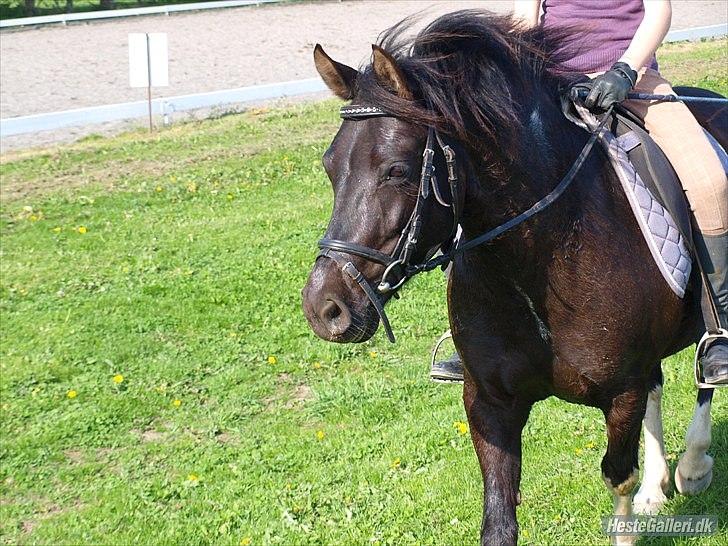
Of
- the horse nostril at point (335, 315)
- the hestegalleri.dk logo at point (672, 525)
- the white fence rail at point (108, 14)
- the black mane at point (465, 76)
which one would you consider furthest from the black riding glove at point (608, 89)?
the white fence rail at point (108, 14)

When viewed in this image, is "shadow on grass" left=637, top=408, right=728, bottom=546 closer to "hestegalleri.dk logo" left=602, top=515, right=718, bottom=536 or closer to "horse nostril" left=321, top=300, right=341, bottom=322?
"hestegalleri.dk logo" left=602, top=515, right=718, bottom=536

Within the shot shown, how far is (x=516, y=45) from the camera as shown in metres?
3.72

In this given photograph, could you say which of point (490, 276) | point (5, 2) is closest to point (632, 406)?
point (490, 276)

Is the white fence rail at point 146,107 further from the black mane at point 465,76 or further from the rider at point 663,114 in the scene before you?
the black mane at point 465,76

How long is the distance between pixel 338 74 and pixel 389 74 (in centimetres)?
28

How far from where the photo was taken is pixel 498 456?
430cm

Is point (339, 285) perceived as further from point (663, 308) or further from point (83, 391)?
point (83, 391)

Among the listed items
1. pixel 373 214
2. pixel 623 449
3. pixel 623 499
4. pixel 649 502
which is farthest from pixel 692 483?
pixel 373 214

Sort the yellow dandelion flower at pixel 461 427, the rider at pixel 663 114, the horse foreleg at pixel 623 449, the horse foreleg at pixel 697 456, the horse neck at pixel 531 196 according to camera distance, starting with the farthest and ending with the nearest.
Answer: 1. the yellow dandelion flower at pixel 461 427
2. the horse foreleg at pixel 697 456
3. the rider at pixel 663 114
4. the horse foreleg at pixel 623 449
5. the horse neck at pixel 531 196

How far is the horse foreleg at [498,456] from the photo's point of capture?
4.26 meters

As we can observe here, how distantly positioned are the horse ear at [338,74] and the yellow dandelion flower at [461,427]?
3356 millimetres

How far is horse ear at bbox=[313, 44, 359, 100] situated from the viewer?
3500mm

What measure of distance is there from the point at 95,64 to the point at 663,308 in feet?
72.4

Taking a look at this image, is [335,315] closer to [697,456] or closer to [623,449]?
[623,449]
